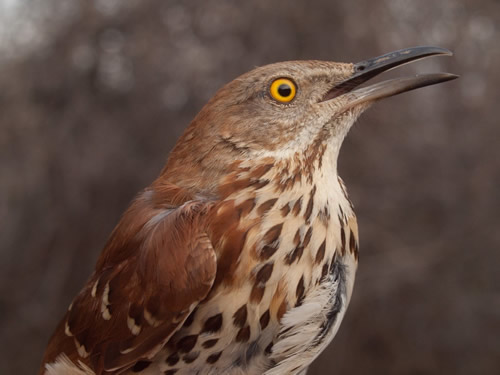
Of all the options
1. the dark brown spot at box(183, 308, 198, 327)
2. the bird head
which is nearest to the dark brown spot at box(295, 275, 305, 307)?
the dark brown spot at box(183, 308, 198, 327)

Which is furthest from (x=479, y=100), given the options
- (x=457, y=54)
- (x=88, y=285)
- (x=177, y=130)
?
(x=88, y=285)

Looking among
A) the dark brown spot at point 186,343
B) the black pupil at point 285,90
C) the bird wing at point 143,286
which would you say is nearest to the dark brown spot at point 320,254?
the bird wing at point 143,286

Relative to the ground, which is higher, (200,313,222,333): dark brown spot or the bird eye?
the bird eye

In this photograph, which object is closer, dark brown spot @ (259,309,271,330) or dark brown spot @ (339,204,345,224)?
dark brown spot @ (259,309,271,330)

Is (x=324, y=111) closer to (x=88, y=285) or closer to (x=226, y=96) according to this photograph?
(x=226, y=96)

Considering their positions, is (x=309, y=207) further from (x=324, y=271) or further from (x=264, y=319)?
(x=264, y=319)

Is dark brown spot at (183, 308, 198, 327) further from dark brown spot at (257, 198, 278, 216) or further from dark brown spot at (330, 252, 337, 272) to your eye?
dark brown spot at (330, 252, 337, 272)
